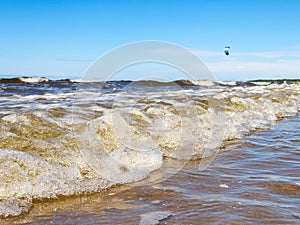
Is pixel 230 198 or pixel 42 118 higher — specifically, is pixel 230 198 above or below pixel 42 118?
below

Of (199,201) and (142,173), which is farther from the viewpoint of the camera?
(142,173)

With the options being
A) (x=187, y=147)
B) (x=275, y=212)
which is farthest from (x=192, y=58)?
(x=275, y=212)

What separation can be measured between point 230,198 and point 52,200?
3.96ft

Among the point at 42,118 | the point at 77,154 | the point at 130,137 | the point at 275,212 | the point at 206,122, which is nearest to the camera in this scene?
the point at 275,212

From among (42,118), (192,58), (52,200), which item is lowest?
(52,200)

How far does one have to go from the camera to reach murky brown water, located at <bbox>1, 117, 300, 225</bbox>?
201 cm

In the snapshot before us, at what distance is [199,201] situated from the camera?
2301mm

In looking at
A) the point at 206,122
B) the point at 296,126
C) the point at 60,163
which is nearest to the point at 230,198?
the point at 60,163

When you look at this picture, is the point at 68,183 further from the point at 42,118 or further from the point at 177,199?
the point at 42,118

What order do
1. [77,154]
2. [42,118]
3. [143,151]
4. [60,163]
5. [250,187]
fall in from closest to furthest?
1. [250,187]
2. [60,163]
3. [77,154]
4. [143,151]
5. [42,118]

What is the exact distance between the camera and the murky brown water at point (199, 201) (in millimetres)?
2010

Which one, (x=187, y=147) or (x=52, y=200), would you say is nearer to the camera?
(x=52, y=200)

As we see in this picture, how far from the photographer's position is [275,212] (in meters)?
2.08

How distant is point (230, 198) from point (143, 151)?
1.36 metres
